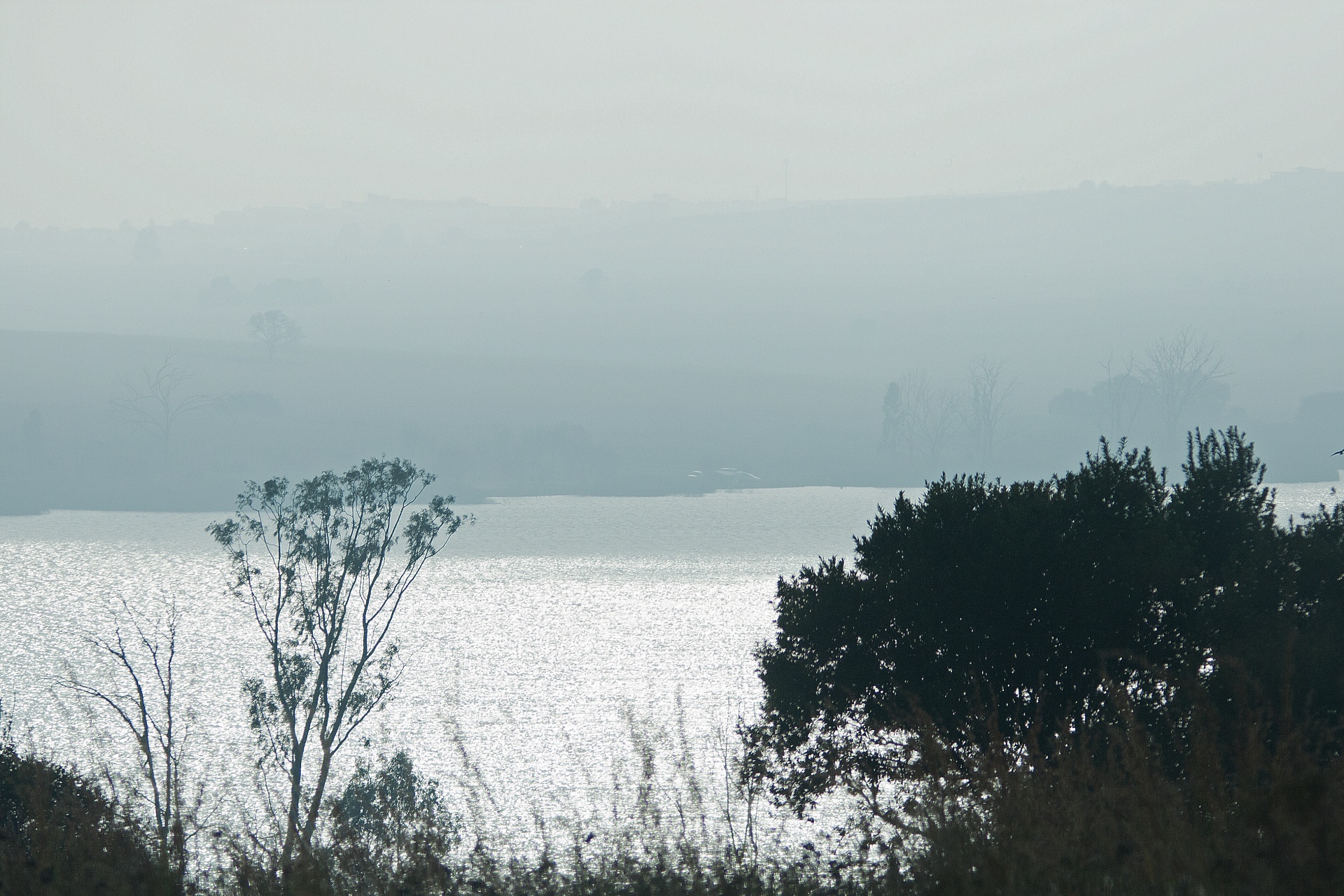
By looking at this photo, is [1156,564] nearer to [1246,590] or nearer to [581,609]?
[1246,590]

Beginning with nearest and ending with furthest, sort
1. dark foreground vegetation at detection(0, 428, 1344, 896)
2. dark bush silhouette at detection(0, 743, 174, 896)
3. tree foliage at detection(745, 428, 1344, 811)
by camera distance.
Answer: dark foreground vegetation at detection(0, 428, 1344, 896)
dark bush silhouette at detection(0, 743, 174, 896)
tree foliage at detection(745, 428, 1344, 811)

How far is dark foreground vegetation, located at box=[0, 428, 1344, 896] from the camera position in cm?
545

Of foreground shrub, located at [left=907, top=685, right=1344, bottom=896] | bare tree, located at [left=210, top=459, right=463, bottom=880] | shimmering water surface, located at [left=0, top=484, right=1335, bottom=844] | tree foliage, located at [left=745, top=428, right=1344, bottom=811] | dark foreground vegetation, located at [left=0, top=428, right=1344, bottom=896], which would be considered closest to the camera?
foreground shrub, located at [left=907, top=685, right=1344, bottom=896]

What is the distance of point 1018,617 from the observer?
21047 mm

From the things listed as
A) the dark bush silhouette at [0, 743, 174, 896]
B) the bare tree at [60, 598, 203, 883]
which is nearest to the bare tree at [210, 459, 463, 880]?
the bare tree at [60, 598, 203, 883]

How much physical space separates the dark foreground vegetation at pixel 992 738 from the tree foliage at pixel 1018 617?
7cm

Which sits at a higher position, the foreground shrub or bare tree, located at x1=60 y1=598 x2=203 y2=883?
the foreground shrub

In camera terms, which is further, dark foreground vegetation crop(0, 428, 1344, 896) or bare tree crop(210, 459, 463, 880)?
bare tree crop(210, 459, 463, 880)

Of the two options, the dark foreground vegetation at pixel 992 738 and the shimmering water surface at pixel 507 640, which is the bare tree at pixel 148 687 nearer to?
the shimmering water surface at pixel 507 640

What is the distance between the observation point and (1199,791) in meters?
5.82

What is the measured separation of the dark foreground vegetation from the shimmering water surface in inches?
67.5

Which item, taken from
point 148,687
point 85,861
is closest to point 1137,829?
point 85,861

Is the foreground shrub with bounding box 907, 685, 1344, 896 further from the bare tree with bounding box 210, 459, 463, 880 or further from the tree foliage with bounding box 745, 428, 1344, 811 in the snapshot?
the bare tree with bounding box 210, 459, 463, 880

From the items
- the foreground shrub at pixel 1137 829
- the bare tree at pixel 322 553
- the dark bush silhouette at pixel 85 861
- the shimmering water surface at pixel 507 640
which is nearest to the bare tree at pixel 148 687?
the shimmering water surface at pixel 507 640
